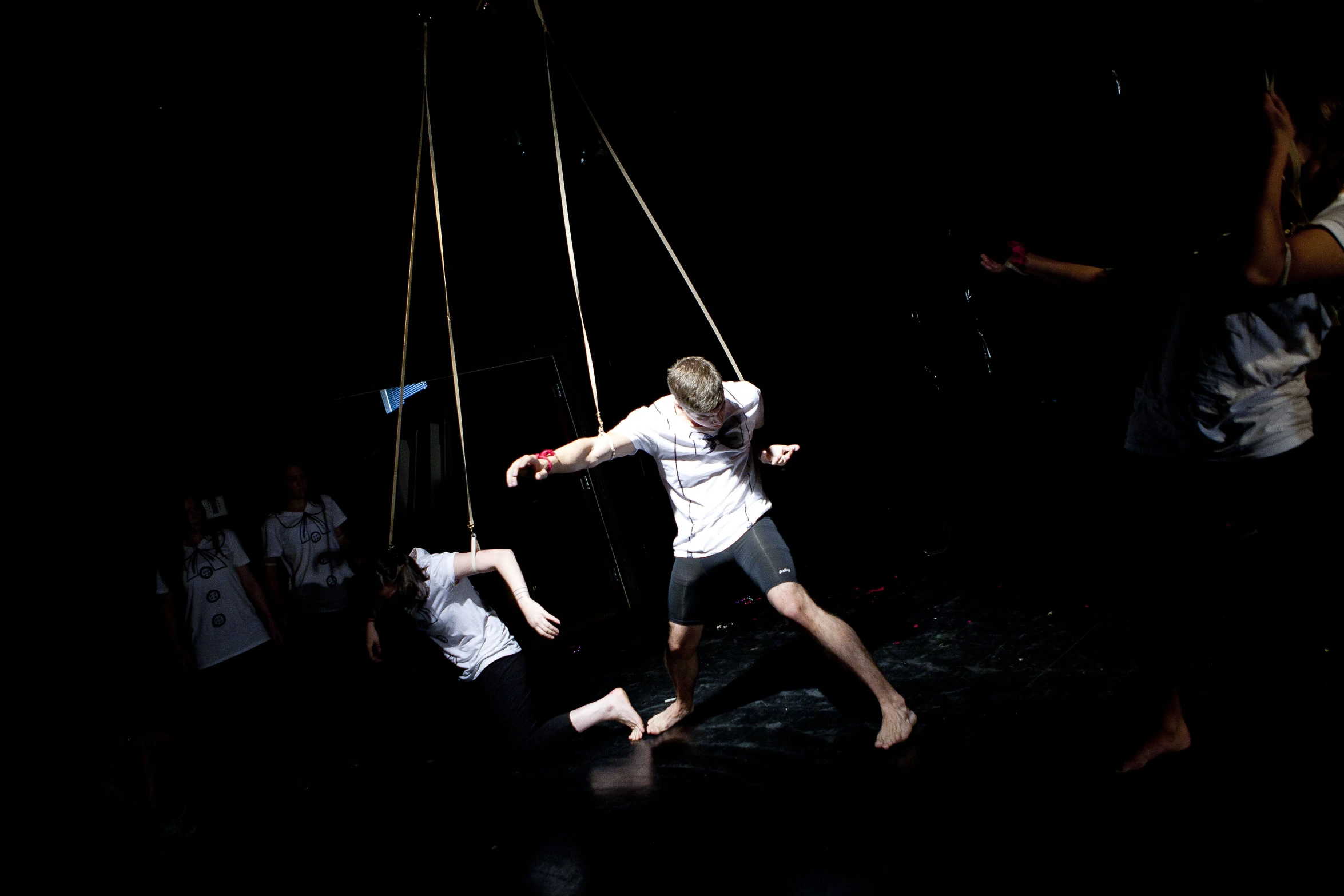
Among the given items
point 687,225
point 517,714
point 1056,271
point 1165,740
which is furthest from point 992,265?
point 687,225

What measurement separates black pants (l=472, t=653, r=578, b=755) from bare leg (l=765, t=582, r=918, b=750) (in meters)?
1.19

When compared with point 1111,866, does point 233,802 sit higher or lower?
lower

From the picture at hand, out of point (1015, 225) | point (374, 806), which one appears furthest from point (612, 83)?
point (374, 806)

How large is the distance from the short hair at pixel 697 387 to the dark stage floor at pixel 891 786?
1.36m

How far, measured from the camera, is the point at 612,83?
4531mm

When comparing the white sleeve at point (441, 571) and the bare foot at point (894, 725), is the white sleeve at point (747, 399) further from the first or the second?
the white sleeve at point (441, 571)

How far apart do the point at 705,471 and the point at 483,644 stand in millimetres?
1293

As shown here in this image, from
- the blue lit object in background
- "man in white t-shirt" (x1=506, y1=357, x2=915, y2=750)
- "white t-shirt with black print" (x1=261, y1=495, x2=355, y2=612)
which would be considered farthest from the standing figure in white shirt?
the blue lit object in background

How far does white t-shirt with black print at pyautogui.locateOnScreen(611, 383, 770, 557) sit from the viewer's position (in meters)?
2.85

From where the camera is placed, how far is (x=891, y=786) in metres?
2.22

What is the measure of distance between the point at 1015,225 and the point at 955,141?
1.95ft

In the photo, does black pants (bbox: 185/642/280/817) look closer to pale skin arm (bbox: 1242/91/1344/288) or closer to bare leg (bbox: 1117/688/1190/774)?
bare leg (bbox: 1117/688/1190/774)

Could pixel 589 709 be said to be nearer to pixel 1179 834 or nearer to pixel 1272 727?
pixel 1179 834

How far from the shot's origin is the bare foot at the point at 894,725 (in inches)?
95.9
